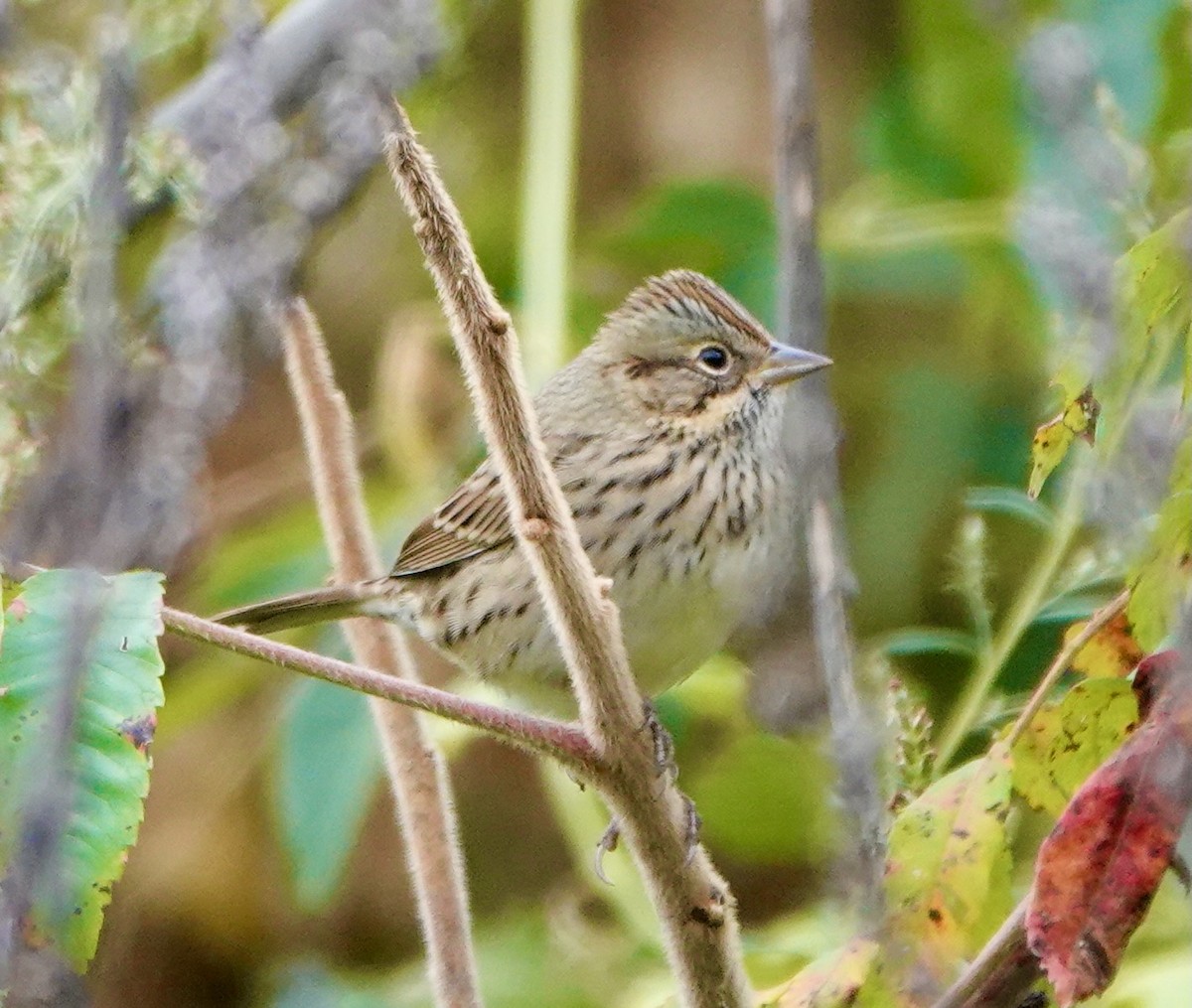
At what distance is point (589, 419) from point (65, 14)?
159 centimetres

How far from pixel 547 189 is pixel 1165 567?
2117mm

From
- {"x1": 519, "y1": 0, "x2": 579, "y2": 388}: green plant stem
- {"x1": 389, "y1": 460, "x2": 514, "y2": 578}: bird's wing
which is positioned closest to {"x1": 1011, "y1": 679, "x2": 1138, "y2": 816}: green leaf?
{"x1": 389, "y1": 460, "x2": 514, "y2": 578}: bird's wing

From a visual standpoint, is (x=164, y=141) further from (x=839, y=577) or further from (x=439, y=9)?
(x=439, y=9)

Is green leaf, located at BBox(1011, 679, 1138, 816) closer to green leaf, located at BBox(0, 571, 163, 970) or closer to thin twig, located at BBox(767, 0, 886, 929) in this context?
thin twig, located at BBox(767, 0, 886, 929)

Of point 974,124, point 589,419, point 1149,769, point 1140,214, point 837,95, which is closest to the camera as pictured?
point 1149,769

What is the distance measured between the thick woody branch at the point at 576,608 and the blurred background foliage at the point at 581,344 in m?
0.15

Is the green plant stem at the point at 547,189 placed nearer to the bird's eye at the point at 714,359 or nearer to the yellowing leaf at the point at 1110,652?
the bird's eye at the point at 714,359

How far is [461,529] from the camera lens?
10.4ft

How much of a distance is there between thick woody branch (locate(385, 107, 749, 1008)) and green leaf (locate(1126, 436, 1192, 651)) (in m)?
0.40

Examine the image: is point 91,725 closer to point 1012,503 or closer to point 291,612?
point 1012,503

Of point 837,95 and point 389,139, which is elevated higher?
point 837,95

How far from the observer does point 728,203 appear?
3.72 metres

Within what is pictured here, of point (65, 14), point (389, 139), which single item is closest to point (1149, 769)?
point (389, 139)

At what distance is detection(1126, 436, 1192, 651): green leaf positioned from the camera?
143cm
